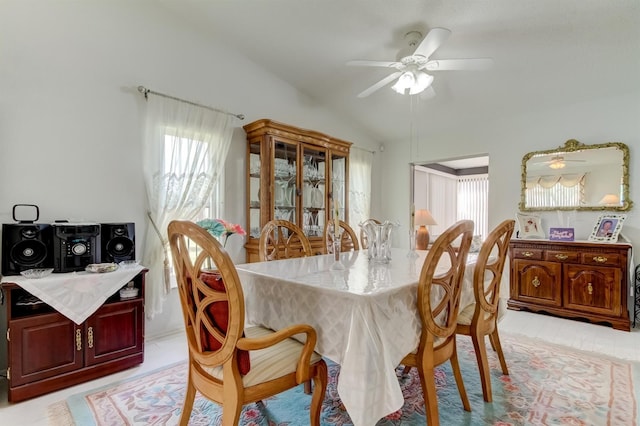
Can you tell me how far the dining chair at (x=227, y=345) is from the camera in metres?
1.14

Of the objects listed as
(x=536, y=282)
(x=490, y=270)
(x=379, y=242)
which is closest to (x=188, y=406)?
(x=379, y=242)

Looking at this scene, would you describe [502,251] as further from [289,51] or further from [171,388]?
[289,51]

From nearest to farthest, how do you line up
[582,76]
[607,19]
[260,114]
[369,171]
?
[607,19] → [582,76] → [260,114] → [369,171]

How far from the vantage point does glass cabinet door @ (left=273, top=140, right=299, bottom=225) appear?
3415mm

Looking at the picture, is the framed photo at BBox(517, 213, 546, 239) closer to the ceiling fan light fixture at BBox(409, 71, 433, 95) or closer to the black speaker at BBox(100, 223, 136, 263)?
the ceiling fan light fixture at BBox(409, 71, 433, 95)

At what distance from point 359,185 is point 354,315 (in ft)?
12.1

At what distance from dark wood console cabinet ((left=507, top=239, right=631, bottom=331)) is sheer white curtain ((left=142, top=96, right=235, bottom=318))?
3.43m

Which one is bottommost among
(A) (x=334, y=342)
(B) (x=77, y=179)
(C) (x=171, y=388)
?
(C) (x=171, y=388)

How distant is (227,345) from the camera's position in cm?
118

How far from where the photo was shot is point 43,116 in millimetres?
2297

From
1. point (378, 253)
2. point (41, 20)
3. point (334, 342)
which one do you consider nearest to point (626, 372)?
point (378, 253)

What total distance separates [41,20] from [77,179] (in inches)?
44.2

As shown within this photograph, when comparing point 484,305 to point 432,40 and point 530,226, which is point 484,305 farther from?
point 530,226

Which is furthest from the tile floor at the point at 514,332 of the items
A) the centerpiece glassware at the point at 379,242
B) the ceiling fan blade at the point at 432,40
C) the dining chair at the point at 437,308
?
the ceiling fan blade at the point at 432,40
